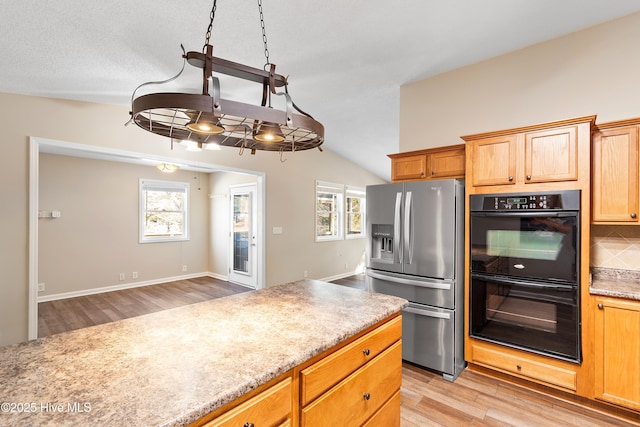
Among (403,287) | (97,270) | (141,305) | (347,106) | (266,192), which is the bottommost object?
(141,305)

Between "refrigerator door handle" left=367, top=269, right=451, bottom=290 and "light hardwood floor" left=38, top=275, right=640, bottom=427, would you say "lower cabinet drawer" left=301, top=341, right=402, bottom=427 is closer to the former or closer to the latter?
"light hardwood floor" left=38, top=275, right=640, bottom=427

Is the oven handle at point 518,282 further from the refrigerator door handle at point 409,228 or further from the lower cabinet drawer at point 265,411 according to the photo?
the lower cabinet drawer at point 265,411

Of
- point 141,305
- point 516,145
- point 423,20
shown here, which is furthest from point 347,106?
point 141,305

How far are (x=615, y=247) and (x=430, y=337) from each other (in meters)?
1.67

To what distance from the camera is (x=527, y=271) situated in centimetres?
237

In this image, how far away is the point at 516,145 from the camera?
8.07 ft

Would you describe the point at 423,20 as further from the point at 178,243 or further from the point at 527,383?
the point at 178,243

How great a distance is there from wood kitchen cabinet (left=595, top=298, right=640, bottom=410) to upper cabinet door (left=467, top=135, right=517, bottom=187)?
3.60ft

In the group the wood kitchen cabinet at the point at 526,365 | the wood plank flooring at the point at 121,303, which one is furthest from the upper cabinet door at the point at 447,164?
the wood plank flooring at the point at 121,303

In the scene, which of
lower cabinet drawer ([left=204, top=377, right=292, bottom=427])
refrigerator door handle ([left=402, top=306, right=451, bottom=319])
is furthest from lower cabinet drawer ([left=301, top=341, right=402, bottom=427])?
refrigerator door handle ([left=402, top=306, right=451, bottom=319])

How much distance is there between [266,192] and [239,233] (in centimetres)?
142

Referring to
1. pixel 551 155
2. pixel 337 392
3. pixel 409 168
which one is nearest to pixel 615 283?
pixel 551 155

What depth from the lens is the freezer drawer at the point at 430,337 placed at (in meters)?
2.65

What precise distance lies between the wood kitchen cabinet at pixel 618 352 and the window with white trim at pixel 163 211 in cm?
680
